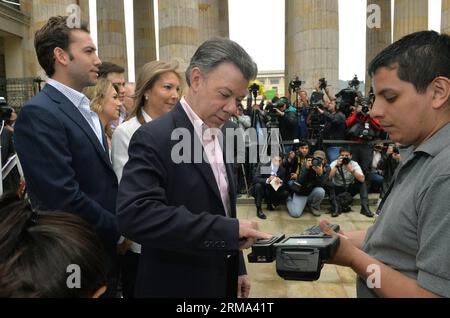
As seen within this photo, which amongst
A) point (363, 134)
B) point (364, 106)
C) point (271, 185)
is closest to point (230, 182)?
point (271, 185)

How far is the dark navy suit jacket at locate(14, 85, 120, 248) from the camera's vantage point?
2.17 metres

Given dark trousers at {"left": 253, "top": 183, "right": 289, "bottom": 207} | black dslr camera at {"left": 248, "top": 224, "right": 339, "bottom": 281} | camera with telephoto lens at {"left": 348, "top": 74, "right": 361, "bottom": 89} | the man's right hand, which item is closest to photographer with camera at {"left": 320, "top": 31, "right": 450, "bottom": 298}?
black dslr camera at {"left": 248, "top": 224, "right": 339, "bottom": 281}

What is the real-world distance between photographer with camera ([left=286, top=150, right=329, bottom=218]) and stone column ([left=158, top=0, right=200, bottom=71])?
625 centimetres

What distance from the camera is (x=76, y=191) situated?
7.22ft

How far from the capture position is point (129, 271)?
275cm

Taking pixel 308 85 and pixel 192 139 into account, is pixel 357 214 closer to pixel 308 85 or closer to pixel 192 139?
pixel 308 85

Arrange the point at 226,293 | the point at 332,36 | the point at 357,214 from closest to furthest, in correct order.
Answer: the point at 226,293 → the point at 357,214 → the point at 332,36

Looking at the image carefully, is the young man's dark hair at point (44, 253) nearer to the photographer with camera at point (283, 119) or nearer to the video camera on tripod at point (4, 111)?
the video camera on tripod at point (4, 111)

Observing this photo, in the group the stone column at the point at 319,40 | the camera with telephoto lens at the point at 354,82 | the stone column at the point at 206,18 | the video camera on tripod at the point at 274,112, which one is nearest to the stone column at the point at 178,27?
the stone column at the point at 319,40

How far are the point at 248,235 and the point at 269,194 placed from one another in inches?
286

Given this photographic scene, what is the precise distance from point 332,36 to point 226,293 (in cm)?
1244

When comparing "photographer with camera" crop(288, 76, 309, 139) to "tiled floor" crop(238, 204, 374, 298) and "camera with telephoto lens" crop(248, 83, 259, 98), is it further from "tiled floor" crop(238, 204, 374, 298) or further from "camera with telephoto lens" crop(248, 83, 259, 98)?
"tiled floor" crop(238, 204, 374, 298)

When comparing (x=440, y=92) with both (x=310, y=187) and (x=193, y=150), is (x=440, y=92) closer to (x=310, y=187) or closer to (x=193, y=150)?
(x=193, y=150)
